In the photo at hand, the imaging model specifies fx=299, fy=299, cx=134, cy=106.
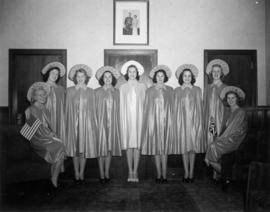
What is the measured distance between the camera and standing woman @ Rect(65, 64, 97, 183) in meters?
4.80

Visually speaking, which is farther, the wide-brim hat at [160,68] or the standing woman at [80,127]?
the wide-brim hat at [160,68]

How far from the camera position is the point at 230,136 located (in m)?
4.45

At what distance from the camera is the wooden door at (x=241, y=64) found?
16.7 feet

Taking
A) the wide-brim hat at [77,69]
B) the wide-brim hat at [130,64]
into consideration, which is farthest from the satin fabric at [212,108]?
the wide-brim hat at [77,69]

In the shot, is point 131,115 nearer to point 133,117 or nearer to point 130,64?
point 133,117

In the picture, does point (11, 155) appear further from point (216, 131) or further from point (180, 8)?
point (180, 8)

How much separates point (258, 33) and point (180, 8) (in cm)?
139

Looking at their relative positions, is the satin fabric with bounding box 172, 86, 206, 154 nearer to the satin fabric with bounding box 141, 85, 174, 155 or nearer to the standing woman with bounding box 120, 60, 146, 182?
the satin fabric with bounding box 141, 85, 174, 155

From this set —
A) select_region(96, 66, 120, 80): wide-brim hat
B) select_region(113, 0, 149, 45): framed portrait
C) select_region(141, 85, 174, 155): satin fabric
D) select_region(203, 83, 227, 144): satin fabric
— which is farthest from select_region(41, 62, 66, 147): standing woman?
select_region(203, 83, 227, 144): satin fabric

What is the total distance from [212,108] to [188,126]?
505mm

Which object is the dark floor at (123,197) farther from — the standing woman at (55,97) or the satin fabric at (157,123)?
the standing woman at (55,97)

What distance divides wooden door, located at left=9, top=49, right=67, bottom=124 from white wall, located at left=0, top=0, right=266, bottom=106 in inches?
3.9

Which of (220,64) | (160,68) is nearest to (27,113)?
(160,68)

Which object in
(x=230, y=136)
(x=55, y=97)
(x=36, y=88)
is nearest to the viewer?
(x=230, y=136)
